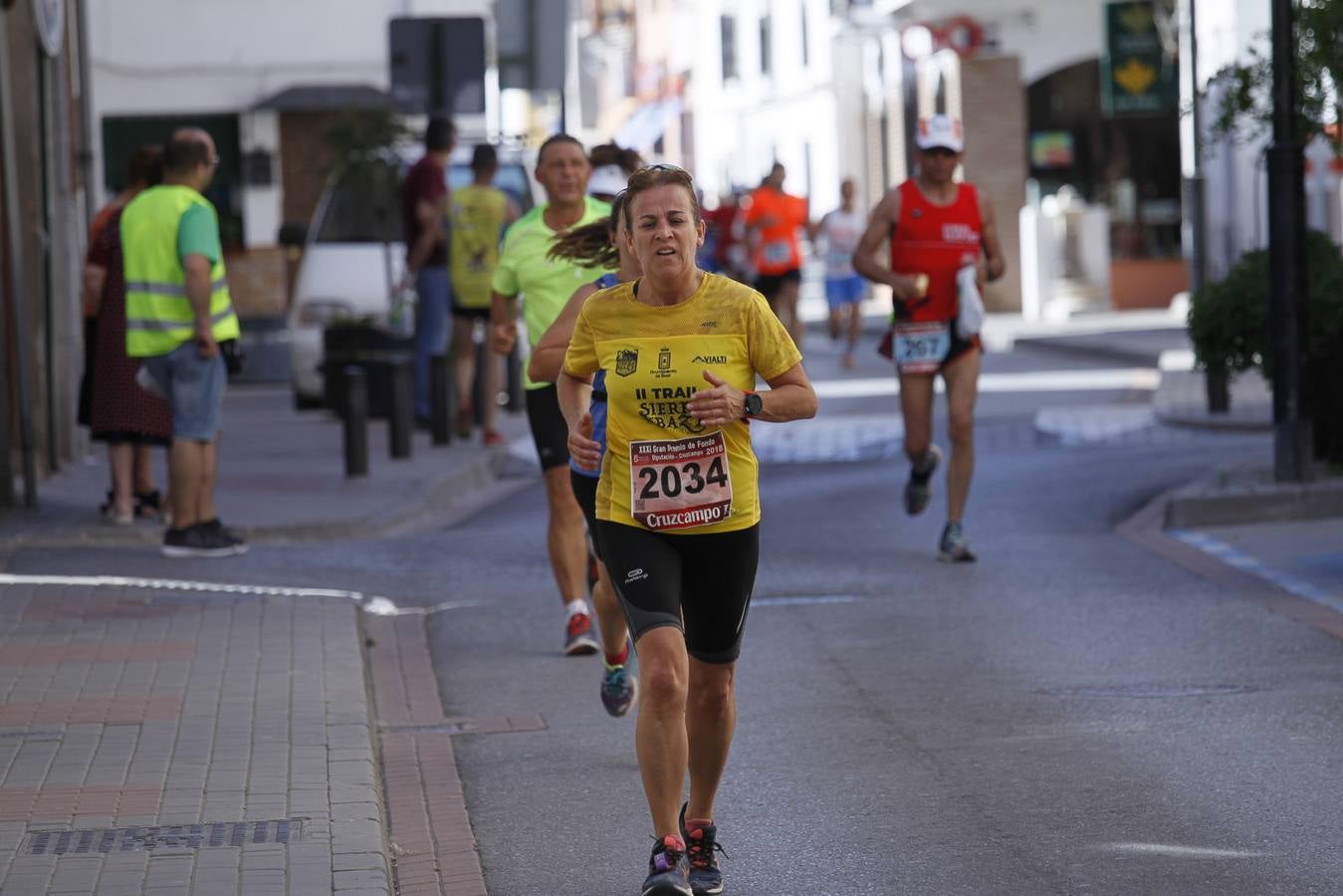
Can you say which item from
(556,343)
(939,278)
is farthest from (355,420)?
(556,343)

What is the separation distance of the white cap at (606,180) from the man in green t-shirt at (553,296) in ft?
1.83

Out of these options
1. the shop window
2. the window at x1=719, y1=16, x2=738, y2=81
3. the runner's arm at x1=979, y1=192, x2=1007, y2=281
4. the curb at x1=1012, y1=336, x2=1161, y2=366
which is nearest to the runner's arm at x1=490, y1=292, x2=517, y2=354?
the runner's arm at x1=979, y1=192, x2=1007, y2=281

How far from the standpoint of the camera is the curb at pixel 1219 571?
31.6ft

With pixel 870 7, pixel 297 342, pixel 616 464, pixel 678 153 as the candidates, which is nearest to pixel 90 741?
pixel 616 464

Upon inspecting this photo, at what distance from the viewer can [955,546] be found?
11.5 m

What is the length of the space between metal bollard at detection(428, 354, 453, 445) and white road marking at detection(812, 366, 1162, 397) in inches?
207

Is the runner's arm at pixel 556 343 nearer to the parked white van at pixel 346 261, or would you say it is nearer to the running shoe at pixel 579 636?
the running shoe at pixel 579 636

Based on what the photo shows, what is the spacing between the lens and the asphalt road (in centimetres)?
622

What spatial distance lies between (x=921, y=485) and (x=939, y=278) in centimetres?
104

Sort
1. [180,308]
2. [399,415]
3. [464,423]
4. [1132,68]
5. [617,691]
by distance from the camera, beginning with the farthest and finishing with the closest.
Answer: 1. [1132,68]
2. [464,423]
3. [399,415]
4. [180,308]
5. [617,691]

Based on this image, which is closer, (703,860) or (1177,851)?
(703,860)

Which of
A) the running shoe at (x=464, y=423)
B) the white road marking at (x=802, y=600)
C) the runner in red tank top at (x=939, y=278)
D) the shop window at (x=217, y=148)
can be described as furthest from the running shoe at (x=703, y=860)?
the shop window at (x=217, y=148)

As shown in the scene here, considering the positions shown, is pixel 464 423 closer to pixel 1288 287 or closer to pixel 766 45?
pixel 1288 287

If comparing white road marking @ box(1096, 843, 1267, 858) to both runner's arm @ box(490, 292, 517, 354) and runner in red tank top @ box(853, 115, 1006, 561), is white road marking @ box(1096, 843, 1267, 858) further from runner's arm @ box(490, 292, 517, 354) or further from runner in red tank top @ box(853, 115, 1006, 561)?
runner in red tank top @ box(853, 115, 1006, 561)
